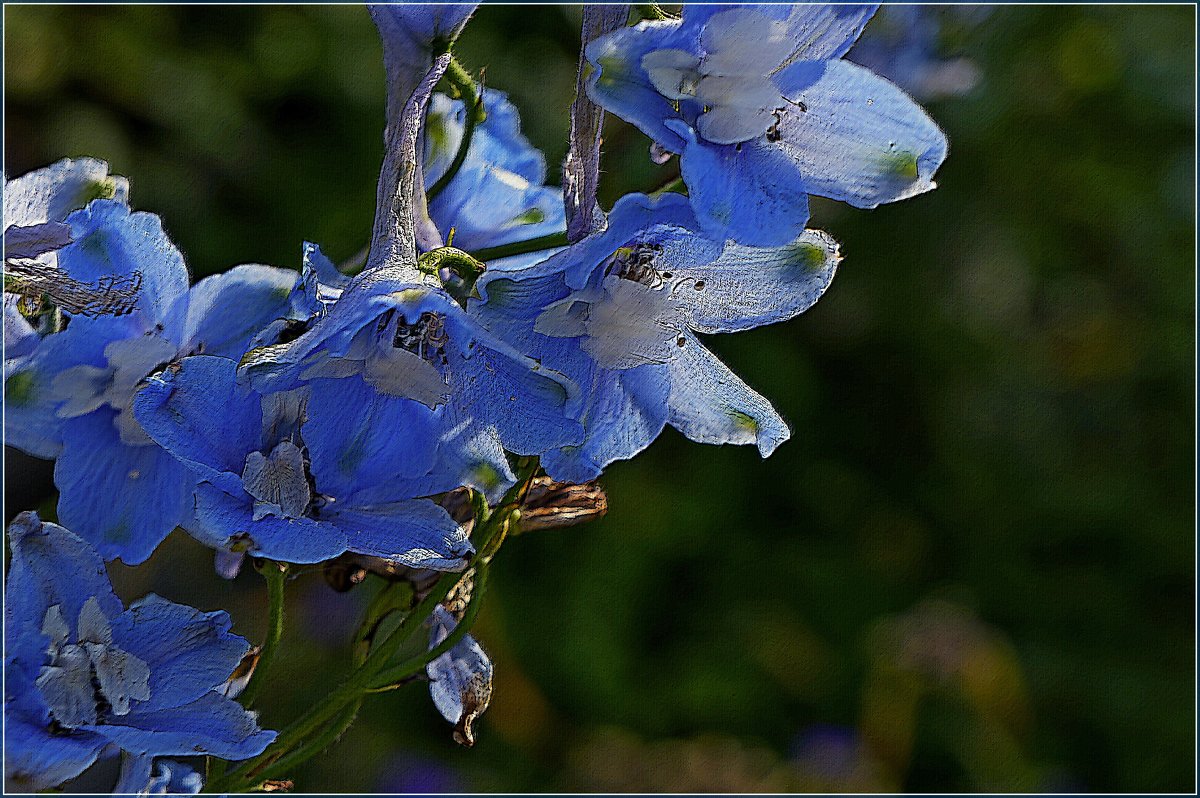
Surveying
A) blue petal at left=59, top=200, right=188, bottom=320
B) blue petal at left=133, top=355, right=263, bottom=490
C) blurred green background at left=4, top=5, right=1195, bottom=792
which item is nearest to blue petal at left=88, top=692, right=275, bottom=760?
blue petal at left=133, top=355, right=263, bottom=490

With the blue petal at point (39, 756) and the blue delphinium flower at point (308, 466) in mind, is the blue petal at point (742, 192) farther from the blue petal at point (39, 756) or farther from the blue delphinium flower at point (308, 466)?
the blue petal at point (39, 756)

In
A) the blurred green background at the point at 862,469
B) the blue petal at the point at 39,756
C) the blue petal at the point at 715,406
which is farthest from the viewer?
the blurred green background at the point at 862,469

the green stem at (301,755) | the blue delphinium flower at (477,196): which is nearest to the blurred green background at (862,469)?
the blue delphinium flower at (477,196)

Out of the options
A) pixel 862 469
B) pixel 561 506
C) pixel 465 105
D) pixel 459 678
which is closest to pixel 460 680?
pixel 459 678

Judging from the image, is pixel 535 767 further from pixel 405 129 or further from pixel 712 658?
pixel 405 129

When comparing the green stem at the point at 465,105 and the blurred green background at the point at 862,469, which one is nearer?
the green stem at the point at 465,105

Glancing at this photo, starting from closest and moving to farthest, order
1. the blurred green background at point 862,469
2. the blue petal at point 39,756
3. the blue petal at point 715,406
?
the blue petal at point 39,756 < the blue petal at point 715,406 < the blurred green background at point 862,469

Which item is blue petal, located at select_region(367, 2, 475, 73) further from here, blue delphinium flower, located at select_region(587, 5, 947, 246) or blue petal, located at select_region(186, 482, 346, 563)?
blue petal, located at select_region(186, 482, 346, 563)
